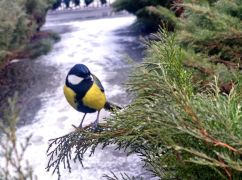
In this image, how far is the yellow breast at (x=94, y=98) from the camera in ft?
7.13

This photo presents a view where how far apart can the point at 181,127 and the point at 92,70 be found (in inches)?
254

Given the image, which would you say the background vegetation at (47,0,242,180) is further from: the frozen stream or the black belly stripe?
the frozen stream

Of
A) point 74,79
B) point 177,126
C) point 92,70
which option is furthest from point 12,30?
point 177,126

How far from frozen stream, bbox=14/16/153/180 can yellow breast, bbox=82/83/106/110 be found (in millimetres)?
282

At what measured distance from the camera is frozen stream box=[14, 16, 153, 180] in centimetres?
411

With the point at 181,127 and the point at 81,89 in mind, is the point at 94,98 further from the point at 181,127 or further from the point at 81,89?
the point at 181,127

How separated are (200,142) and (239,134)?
0.39ft

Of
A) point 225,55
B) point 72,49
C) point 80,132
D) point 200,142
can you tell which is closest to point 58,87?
point 72,49

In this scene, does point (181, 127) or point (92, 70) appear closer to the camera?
point (181, 127)

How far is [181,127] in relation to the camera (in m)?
0.94

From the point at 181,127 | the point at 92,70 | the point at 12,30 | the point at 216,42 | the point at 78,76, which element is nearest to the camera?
the point at 181,127

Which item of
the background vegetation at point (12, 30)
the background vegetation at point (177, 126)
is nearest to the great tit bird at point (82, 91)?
the background vegetation at point (177, 126)

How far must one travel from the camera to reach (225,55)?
2.50 meters

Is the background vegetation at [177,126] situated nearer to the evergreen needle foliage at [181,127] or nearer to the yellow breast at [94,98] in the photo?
the evergreen needle foliage at [181,127]
